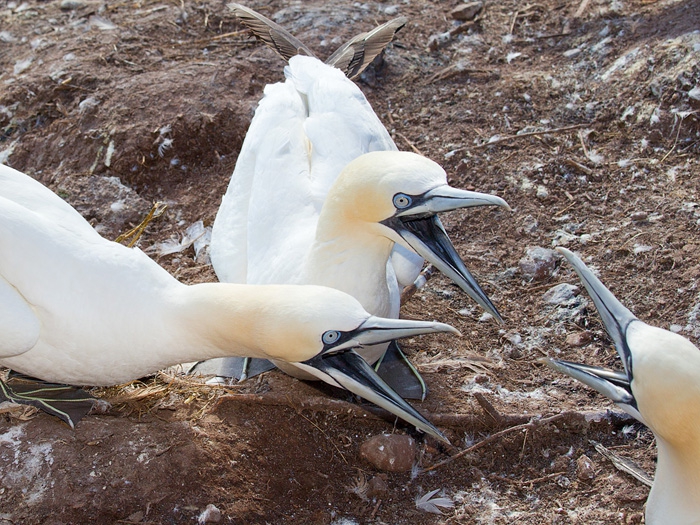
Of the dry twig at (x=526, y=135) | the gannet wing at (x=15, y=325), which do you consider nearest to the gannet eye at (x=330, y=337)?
the gannet wing at (x=15, y=325)

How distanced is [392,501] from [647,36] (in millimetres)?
3828

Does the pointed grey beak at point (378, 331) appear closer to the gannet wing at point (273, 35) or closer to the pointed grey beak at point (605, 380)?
the pointed grey beak at point (605, 380)

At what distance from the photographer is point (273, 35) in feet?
17.1

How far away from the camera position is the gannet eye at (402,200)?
3387 mm

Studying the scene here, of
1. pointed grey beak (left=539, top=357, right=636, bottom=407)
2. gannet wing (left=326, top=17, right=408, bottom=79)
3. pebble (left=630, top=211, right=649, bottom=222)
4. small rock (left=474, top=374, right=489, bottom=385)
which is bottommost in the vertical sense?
small rock (left=474, top=374, right=489, bottom=385)

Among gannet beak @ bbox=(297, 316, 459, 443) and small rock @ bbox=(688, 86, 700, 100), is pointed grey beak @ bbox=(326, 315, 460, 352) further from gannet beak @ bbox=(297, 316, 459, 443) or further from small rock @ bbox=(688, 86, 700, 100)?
small rock @ bbox=(688, 86, 700, 100)

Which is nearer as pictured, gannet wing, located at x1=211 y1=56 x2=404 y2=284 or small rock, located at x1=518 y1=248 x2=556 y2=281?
gannet wing, located at x1=211 y1=56 x2=404 y2=284

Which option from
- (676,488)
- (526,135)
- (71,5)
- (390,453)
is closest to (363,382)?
(390,453)

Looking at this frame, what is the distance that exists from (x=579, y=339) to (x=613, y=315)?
1219 millimetres

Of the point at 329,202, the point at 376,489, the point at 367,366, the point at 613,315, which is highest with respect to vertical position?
the point at 329,202

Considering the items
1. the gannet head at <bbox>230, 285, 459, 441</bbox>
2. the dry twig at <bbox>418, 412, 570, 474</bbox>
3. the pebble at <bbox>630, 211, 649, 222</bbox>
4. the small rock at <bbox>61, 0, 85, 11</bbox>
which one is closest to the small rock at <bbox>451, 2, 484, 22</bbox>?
the pebble at <bbox>630, 211, 649, 222</bbox>

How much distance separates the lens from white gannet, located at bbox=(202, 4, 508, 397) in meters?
3.42

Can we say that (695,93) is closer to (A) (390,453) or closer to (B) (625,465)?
(B) (625,465)

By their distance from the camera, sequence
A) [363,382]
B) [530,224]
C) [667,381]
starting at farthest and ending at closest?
[530,224] < [363,382] < [667,381]
